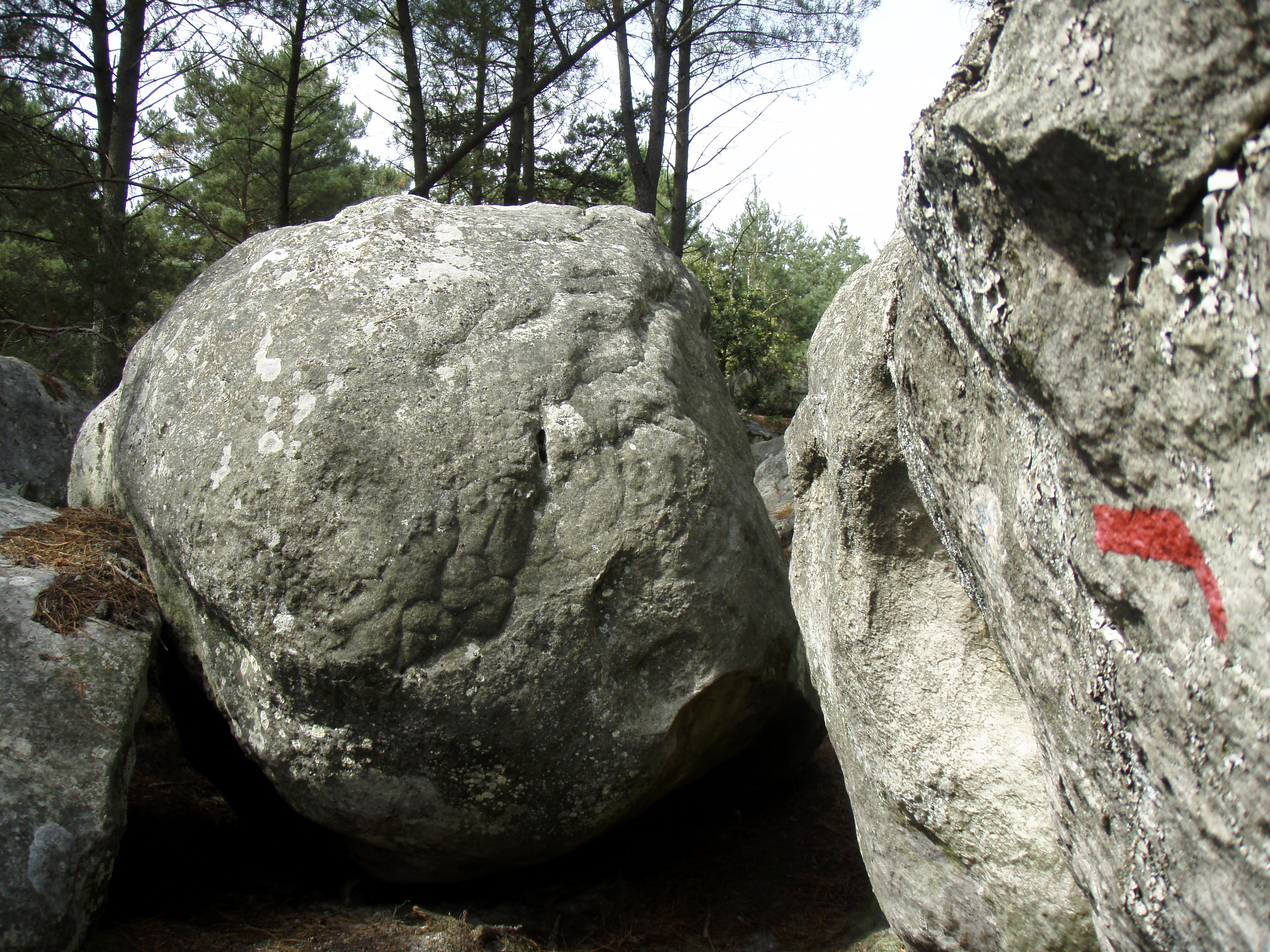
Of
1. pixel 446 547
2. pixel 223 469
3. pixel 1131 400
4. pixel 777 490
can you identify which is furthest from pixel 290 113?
pixel 1131 400

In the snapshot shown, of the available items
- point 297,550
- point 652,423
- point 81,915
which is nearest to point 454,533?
point 297,550

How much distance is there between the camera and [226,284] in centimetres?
309

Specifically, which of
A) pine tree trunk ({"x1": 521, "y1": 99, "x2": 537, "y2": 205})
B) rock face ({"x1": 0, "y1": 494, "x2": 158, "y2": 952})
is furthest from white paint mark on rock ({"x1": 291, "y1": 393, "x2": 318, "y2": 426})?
pine tree trunk ({"x1": 521, "y1": 99, "x2": 537, "y2": 205})

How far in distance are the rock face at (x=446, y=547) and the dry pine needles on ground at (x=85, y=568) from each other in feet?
0.51

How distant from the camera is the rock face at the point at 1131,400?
42.6 inches

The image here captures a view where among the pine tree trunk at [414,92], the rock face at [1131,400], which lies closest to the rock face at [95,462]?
the rock face at [1131,400]

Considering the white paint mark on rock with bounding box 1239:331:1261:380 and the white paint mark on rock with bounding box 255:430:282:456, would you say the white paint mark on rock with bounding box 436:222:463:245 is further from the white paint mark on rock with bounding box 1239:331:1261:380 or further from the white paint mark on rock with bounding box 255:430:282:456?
the white paint mark on rock with bounding box 1239:331:1261:380

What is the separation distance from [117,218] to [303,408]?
559cm

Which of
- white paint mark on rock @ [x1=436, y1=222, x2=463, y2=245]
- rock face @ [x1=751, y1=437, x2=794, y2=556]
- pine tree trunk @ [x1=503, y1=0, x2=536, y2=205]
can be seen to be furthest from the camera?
pine tree trunk @ [x1=503, y1=0, x2=536, y2=205]

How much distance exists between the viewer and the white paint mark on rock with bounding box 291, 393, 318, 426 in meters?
2.62

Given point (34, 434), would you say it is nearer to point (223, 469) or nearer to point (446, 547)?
point (223, 469)

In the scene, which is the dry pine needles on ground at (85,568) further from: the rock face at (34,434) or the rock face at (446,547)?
the rock face at (34,434)

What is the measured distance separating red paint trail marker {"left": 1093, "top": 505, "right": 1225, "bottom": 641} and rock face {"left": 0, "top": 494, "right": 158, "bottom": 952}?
2.49m

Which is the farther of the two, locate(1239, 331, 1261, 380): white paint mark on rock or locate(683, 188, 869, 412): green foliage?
locate(683, 188, 869, 412): green foliage
